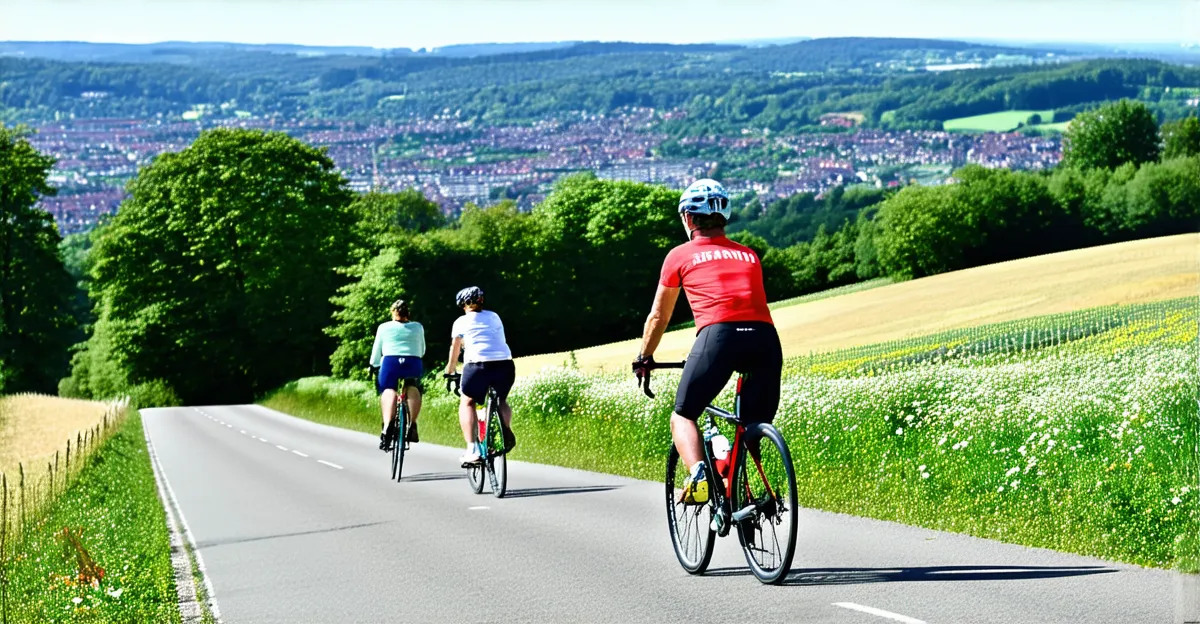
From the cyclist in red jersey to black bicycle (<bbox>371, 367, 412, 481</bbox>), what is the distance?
384 inches

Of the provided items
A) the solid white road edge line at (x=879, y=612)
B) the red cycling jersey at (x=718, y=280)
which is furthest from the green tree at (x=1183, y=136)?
the solid white road edge line at (x=879, y=612)

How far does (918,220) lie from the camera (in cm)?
9312

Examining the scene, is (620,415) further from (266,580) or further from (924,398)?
(266,580)

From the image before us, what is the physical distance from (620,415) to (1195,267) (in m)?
39.2

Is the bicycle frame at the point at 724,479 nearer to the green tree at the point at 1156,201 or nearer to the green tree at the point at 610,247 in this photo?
the green tree at the point at 610,247

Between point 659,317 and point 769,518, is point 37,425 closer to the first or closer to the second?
point 659,317

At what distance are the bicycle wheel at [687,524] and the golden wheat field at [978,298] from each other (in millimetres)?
33537

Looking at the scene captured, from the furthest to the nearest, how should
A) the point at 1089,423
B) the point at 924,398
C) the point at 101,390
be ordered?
the point at 101,390, the point at 924,398, the point at 1089,423

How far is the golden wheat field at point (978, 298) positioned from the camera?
48.5 m

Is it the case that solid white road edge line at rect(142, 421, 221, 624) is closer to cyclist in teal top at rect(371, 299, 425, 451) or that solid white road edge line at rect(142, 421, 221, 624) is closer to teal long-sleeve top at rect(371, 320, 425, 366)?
cyclist in teal top at rect(371, 299, 425, 451)

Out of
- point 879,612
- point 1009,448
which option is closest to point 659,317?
point 879,612

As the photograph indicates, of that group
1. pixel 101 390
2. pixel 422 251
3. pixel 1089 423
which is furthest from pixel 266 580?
pixel 101 390

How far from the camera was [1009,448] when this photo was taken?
10.7 metres

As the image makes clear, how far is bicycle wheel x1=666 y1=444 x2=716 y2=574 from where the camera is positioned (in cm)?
840
